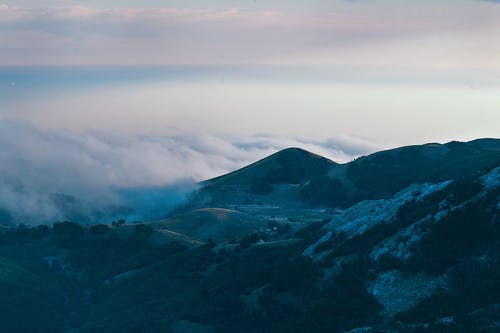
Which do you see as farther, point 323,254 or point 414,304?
point 323,254

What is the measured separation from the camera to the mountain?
9138 cm

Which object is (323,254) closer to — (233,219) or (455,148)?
(233,219)

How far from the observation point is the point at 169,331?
351 ft

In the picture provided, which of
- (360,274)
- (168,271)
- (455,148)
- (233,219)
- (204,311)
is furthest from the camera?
(455,148)

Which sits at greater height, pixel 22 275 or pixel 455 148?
pixel 455 148

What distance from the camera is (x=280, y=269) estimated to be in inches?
4574

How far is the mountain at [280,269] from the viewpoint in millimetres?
91375

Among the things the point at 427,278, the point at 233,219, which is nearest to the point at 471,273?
the point at 427,278

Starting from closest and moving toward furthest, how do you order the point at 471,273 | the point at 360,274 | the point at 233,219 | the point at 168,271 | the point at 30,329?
the point at 471,273 → the point at 360,274 → the point at 30,329 → the point at 168,271 → the point at 233,219

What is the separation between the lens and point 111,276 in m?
146

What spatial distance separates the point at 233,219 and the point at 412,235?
69229 millimetres

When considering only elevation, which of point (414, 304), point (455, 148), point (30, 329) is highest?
point (455, 148)

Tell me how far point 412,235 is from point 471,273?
14.6 meters

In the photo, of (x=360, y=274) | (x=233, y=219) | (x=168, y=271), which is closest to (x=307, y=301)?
(x=360, y=274)
